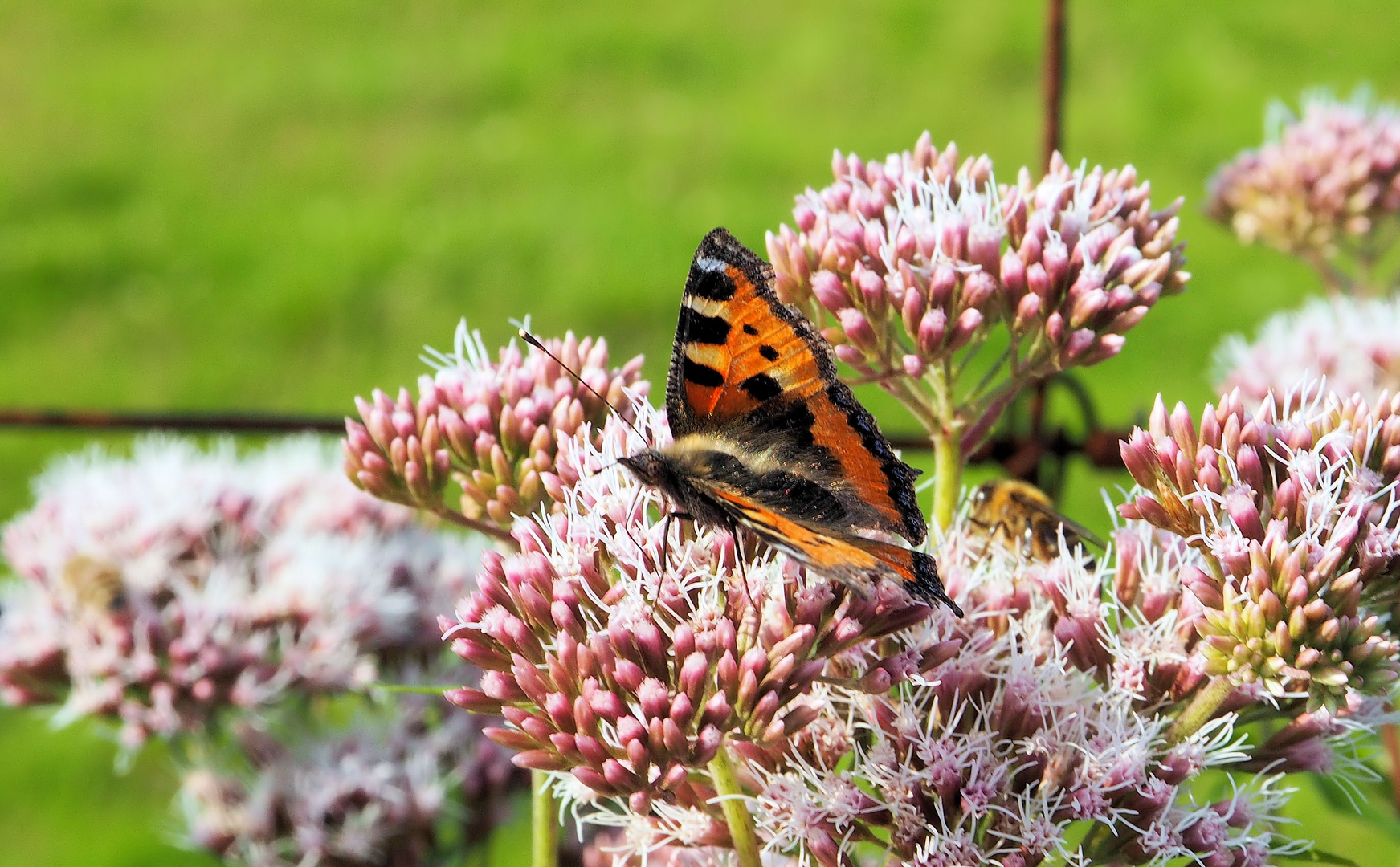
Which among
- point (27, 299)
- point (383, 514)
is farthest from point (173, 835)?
point (27, 299)

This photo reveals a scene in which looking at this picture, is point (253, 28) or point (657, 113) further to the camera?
point (253, 28)

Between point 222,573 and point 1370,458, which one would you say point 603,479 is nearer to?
point 1370,458

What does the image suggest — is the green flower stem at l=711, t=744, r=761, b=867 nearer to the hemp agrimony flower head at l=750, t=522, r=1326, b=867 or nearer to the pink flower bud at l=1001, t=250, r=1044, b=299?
the hemp agrimony flower head at l=750, t=522, r=1326, b=867

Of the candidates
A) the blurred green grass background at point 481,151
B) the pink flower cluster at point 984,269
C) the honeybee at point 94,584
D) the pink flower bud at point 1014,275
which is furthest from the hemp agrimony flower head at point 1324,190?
the blurred green grass background at point 481,151

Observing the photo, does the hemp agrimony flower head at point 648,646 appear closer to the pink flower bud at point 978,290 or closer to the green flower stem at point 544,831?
the green flower stem at point 544,831

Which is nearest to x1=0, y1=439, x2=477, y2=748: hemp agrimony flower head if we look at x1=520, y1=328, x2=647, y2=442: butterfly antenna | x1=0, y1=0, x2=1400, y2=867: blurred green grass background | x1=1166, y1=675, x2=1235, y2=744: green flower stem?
x1=520, y1=328, x2=647, y2=442: butterfly antenna

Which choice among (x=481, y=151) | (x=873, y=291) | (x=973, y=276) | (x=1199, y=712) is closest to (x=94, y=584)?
(x=873, y=291)

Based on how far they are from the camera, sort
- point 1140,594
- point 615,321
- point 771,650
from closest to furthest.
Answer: point 771,650 < point 1140,594 < point 615,321
